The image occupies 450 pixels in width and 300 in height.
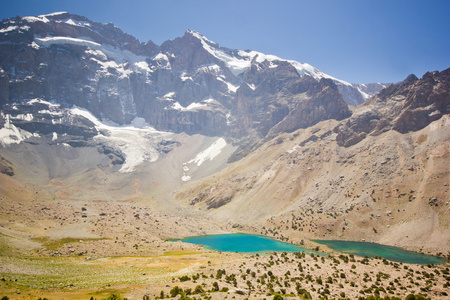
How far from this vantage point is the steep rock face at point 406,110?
513ft

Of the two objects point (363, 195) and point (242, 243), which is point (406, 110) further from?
point (242, 243)

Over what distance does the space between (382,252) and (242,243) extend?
54.7m

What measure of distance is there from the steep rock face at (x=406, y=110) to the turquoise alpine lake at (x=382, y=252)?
93.8m

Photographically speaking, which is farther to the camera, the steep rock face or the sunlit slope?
the steep rock face

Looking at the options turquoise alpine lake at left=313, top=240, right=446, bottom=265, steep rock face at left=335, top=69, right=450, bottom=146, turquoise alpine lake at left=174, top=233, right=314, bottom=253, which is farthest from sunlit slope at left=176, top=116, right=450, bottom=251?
turquoise alpine lake at left=174, top=233, right=314, bottom=253

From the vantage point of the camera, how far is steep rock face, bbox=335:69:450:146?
156 meters

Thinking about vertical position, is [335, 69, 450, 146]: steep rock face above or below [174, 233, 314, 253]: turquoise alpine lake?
above

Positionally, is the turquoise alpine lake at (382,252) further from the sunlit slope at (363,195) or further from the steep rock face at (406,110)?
the steep rock face at (406,110)

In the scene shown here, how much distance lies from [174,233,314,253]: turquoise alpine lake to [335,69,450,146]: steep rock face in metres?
106

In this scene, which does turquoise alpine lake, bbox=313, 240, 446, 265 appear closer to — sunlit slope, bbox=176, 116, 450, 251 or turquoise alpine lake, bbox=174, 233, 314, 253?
sunlit slope, bbox=176, 116, 450, 251

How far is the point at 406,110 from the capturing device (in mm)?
Answer: 166750

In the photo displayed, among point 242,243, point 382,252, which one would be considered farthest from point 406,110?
point 242,243

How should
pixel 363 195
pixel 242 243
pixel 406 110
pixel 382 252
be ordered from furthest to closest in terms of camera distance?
1. pixel 406 110
2. pixel 363 195
3. pixel 242 243
4. pixel 382 252

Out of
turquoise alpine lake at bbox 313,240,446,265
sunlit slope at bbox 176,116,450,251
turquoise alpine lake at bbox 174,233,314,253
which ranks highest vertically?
sunlit slope at bbox 176,116,450,251
